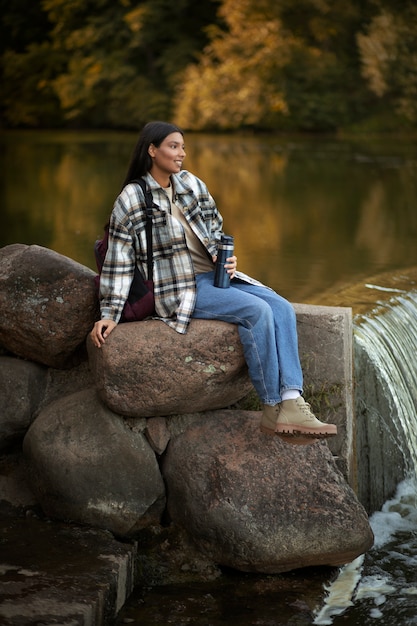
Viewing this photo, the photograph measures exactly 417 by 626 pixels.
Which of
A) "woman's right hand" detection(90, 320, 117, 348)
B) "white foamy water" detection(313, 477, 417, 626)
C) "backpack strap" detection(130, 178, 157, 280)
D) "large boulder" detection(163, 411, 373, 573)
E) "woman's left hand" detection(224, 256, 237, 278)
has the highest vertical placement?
"backpack strap" detection(130, 178, 157, 280)

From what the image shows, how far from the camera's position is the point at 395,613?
3729 millimetres

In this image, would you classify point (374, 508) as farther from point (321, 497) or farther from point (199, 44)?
point (199, 44)

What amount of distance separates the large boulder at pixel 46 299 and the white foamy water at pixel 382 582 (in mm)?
1422

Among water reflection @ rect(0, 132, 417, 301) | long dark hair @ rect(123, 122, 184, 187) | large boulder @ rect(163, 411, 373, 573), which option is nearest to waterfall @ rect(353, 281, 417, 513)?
large boulder @ rect(163, 411, 373, 573)

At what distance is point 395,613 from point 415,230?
7802 millimetres

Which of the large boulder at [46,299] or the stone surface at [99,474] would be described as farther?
the large boulder at [46,299]

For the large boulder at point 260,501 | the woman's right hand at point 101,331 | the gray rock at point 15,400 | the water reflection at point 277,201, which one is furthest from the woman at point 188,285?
the water reflection at point 277,201

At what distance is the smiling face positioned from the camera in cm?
392

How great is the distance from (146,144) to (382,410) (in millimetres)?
1825

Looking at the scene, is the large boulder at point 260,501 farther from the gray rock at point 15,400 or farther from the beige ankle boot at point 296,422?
the gray rock at point 15,400

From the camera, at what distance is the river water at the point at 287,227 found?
370cm

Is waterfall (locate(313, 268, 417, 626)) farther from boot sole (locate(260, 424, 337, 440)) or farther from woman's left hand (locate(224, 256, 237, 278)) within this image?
woman's left hand (locate(224, 256, 237, 278))

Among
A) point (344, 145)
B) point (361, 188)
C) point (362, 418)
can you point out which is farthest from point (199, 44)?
point (362, 418)

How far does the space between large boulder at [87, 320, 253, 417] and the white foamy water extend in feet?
2.93
